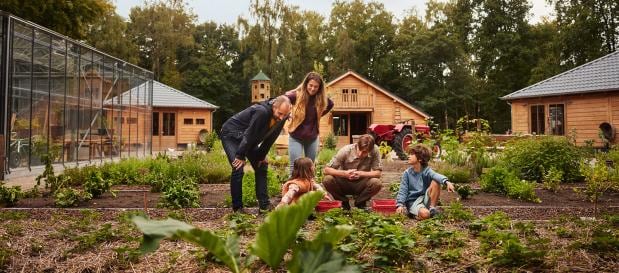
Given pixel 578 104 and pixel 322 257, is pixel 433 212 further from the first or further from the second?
pixel 578 104

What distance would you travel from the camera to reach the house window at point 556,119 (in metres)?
19.5

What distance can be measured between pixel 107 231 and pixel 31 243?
493 millimetres

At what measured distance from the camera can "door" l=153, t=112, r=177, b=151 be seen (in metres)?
25.1

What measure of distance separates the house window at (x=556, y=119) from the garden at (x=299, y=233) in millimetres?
13420

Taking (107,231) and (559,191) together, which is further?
(559,191)

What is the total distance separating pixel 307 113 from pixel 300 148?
0.42m

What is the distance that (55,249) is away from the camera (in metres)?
3.15

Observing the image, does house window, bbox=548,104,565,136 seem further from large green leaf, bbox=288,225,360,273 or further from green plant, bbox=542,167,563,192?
large green leaf, bbox=288,225,360,273

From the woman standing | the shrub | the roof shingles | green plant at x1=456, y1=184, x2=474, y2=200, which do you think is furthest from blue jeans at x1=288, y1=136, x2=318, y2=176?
the roof shingles

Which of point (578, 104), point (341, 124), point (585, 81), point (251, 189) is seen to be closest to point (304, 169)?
point (251, 189)

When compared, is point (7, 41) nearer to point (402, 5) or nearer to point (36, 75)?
point (36, 75)

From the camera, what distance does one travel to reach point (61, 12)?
1791 centimetres

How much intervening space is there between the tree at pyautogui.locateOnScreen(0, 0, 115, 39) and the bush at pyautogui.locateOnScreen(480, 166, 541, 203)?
16.9m

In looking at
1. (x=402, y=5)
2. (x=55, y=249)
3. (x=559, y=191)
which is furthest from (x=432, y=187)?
(x=402, y=5)
